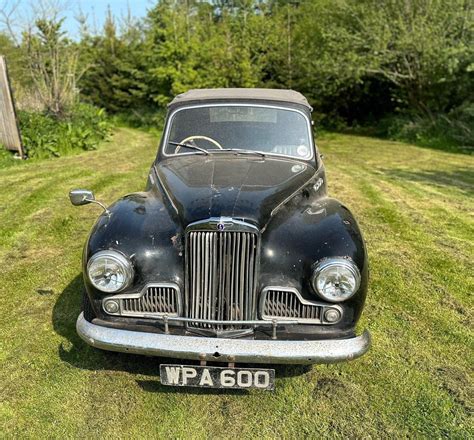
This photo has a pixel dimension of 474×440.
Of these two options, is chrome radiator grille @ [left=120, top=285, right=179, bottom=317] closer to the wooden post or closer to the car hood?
the car hood

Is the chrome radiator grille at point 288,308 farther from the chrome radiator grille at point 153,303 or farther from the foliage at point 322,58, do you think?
the foliage at point 322,58

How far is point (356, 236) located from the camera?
3.00 m

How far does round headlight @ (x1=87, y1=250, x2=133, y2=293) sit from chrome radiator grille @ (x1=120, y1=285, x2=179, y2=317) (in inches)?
4.4

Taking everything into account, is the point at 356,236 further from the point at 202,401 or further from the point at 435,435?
the point at 202,401

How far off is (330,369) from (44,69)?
12685 millimetres

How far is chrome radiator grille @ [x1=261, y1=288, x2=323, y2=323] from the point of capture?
284cm

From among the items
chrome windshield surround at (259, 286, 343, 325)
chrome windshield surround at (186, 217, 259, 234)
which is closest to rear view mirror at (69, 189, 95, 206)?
chrome windshield surround at (186, 217, 259, 234)

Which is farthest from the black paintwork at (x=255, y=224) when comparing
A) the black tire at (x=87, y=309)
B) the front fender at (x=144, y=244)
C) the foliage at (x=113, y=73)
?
the foliage at (x=113, y=73)

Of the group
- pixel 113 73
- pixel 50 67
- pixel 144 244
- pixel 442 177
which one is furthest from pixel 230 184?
pixel 113 73

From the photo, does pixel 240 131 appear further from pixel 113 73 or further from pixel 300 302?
pixel 113 73

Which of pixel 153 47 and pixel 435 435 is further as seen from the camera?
pixel 153 47

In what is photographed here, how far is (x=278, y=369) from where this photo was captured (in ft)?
11.1

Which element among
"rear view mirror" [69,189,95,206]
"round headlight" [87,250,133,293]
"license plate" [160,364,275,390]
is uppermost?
"rear view mirror" [69,189,95,206]

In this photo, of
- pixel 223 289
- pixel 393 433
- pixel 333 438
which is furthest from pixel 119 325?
pixel 393 433
